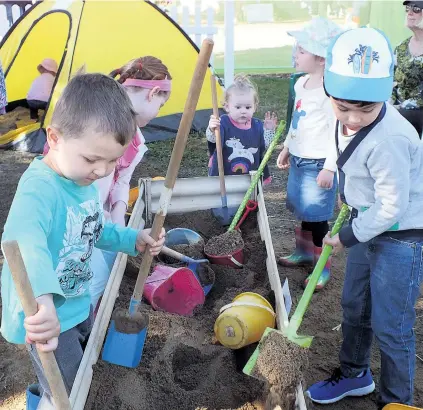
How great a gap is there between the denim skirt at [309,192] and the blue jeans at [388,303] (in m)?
1.01

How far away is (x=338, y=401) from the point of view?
2.52 m

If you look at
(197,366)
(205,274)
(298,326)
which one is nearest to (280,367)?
(298,326)

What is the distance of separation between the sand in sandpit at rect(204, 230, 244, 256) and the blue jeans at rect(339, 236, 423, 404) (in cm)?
100

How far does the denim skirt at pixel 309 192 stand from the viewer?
10.7ft

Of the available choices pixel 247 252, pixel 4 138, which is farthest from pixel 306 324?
pixel 4 138

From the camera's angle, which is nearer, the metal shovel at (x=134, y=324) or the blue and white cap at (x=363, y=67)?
the blue and white cap at (x=363, y=67)

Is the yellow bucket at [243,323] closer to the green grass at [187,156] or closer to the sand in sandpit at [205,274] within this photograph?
the sand in sandpit at [205,274]

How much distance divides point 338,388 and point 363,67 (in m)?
1.50

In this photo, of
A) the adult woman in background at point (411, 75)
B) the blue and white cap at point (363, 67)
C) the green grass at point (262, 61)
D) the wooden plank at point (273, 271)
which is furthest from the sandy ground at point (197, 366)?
the green grass at point (262, 61)

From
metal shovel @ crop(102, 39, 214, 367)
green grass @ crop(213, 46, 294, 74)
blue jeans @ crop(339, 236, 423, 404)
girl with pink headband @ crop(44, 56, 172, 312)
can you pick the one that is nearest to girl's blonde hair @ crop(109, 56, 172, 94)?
girl with pink headband @ crop(44, 56, 172, 312)

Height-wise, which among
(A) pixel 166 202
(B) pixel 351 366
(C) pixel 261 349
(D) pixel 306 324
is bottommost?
(D) pixel 306 324

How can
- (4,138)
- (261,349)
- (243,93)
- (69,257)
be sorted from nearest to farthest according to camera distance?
(69,257)
(261,349)
(243,93)
(4,138)

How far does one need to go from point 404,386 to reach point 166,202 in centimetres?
124

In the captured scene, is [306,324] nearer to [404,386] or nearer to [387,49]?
[404,386]
